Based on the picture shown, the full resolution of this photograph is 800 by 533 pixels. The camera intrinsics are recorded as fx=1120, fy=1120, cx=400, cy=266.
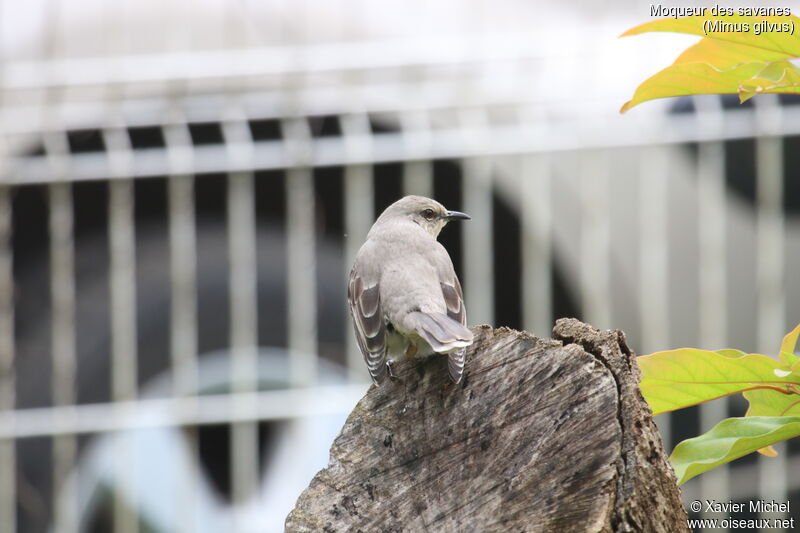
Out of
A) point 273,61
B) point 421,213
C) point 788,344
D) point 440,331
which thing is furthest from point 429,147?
point 788,344

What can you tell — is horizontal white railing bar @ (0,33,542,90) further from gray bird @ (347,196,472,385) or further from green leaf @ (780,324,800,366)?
green leaf @ (780,324,800,366)

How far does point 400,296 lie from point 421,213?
1.14m

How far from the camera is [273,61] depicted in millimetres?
6809

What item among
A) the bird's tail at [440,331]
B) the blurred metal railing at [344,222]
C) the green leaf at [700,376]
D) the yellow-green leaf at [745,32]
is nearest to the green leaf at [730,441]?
the green leaf at [700,376]

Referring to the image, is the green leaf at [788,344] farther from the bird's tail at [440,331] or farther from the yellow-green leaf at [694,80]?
the bird's tail at [440,331]

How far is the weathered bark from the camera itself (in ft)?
8.05

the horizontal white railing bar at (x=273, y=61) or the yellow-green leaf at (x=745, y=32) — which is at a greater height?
the horizontal white railing bar at (x=273, y=61)

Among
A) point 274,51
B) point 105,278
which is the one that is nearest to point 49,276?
point 105,278

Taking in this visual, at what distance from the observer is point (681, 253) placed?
689 cm

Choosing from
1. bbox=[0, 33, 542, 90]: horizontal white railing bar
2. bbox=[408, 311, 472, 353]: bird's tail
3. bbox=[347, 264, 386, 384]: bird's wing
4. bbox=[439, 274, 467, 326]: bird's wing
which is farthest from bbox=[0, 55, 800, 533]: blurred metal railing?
bbox=[408, 311, 472, 353]: bird's tail

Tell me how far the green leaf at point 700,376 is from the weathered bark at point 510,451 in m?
0.29

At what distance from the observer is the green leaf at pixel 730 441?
A: 8.80 feet

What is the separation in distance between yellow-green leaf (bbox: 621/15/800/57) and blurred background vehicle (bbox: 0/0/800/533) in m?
3.93

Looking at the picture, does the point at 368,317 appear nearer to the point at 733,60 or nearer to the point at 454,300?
the point at 454,300
